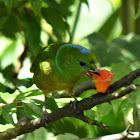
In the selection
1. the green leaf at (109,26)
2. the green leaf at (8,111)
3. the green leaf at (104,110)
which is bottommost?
the green leaf at (109,26)

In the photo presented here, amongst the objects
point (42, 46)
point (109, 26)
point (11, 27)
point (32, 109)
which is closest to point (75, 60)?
point (32, 109)

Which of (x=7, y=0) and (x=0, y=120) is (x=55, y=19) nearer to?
(x=7, y=0)

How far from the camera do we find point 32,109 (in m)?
1.94

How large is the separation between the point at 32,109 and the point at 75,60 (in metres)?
0.65

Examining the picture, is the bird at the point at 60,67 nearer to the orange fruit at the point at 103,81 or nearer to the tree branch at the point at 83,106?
the orange fruit at the point at 103,81

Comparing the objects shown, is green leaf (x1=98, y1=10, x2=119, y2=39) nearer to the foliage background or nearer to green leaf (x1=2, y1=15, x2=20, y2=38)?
the foliage background

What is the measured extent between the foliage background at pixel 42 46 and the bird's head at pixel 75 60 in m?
0.24

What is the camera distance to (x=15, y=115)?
2301 millimetres

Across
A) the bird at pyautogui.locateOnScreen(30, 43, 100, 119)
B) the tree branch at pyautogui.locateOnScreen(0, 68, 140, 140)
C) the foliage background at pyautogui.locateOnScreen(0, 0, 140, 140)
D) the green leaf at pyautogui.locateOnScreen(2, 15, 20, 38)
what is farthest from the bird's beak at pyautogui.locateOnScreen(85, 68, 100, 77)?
the green leaf at pyautogui.locateOnScreen(2, 15, 20, 38)

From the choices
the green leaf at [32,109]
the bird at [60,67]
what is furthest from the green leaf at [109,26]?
the green leaf at [32,109]

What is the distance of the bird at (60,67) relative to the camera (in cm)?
237

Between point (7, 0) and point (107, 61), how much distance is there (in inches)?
53.6

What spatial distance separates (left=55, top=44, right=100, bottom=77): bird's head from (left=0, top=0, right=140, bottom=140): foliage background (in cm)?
24

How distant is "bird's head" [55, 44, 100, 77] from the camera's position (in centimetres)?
228
